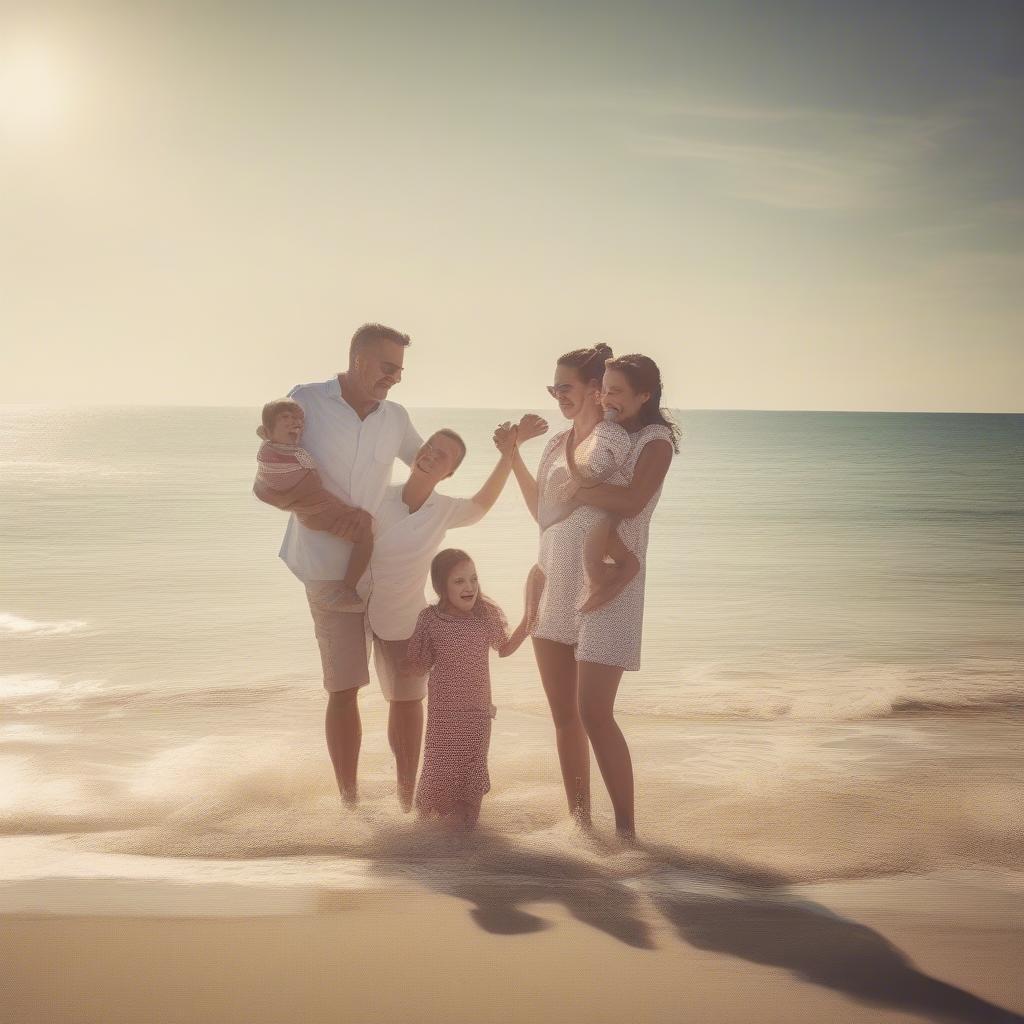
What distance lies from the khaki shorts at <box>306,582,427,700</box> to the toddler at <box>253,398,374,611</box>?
7.0 inches

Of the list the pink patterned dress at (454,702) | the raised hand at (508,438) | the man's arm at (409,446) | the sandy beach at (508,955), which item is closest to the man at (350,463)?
the man's arm at (409,446)

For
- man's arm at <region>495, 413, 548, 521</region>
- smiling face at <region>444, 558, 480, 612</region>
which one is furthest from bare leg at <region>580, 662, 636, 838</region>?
man's arm at <region>495, 413, 548, 521</region>

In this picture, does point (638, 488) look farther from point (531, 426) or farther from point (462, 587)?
point (462, 587)

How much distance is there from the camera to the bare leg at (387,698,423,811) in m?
4.61

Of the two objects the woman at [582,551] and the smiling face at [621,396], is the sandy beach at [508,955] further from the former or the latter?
the smiling face at [621,396]

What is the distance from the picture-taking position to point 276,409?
13.6ft

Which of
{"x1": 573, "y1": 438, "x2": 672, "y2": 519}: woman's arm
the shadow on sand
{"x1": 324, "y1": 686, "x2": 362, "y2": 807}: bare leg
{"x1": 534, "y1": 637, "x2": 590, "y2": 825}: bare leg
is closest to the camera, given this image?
the shadow on sand

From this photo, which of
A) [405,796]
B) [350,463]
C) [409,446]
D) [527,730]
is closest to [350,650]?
[405,796]

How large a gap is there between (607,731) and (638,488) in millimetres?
956

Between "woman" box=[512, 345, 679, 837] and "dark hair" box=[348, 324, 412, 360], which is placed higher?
"dark hair" box=[348, 324, 412, 360]

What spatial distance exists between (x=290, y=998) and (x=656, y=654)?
271 inches

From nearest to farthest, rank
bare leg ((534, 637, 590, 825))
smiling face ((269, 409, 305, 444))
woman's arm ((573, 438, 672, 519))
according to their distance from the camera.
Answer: woman's arm ((573, 438, 672, 519)) < smiling face ((269, 409, 305, 444)) < bare leg ((534, 637, 590, 825))

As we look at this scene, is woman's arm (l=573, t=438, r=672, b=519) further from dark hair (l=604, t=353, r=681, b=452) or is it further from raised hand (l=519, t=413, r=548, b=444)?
raised hand (l=519, t=413, r=548, b=444)

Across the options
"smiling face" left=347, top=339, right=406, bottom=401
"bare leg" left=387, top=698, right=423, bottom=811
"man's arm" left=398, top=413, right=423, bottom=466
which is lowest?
"bare leg" left=387, top=698, right=423, bottom=811
